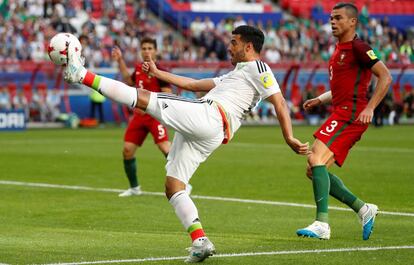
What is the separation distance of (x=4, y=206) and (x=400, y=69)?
32456 millimetres

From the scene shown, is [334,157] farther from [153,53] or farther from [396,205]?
[153,53]

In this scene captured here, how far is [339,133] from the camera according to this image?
11.1 meters

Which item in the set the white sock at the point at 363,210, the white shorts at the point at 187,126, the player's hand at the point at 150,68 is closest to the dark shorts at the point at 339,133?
the white sock at the point at 363,210

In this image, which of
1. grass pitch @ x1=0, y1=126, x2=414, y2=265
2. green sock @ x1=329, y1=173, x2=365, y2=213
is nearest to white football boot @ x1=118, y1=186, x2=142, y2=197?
grass pitch @ x1=0, y1=126, x2=414, y2=265

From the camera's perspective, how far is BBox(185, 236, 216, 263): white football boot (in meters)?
9.14

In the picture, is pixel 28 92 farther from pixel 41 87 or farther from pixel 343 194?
pixel 343 194

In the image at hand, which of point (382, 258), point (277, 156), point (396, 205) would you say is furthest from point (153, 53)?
point (277, 156)

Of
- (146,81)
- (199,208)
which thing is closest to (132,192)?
(146,81)

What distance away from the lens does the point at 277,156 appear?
24.1 metres

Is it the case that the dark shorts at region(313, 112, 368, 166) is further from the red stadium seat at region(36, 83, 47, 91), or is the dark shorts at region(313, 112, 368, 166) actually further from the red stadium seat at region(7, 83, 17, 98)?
the red stadium seat at region(36, 83, 47, 91)

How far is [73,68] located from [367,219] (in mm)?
3798

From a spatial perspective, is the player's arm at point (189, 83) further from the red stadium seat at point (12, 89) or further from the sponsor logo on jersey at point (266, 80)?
the red stadium seat at point (12, 89)

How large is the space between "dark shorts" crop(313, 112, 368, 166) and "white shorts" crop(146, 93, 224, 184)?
1.83 metres

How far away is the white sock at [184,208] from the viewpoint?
9.39 meters
